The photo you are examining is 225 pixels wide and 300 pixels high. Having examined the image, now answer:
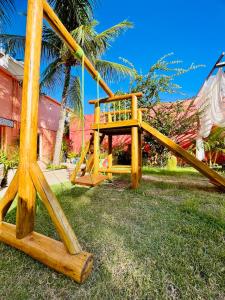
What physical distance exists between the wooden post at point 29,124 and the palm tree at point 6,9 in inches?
108

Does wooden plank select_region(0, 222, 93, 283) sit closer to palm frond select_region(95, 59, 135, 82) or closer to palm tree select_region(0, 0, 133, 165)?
palm tree select_region(0, 0, 133, 165)

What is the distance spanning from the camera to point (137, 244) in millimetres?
1612

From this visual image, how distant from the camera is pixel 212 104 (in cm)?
717

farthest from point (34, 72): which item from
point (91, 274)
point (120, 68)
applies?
point (120, 68)

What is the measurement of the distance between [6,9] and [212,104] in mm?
7690

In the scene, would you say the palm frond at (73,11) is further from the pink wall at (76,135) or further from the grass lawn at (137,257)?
the grass lawn at (137,257)

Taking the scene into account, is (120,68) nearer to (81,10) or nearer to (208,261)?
(81,10)

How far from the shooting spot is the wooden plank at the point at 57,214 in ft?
4.19

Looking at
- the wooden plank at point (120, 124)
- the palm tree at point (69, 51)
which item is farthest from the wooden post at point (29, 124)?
the palm tree at point (69, 51)

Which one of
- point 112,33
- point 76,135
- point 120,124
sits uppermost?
point 112,33

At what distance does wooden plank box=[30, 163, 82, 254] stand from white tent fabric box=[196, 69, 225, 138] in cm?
756

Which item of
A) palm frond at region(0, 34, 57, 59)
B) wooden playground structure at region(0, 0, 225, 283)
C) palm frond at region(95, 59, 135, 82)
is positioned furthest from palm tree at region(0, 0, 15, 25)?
palm frond at region(95, 59, 135, 82)

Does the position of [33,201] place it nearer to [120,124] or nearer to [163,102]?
[120,124]

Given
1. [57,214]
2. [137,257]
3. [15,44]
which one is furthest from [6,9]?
[137,257]
